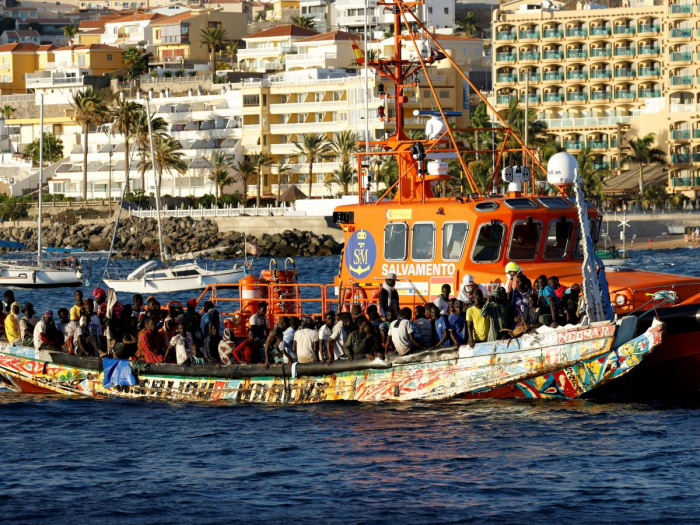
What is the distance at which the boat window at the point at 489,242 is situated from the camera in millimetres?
23219

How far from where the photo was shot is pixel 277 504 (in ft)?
58.3

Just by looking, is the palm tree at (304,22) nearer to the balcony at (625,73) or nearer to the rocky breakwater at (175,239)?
the balcony at (625,73)

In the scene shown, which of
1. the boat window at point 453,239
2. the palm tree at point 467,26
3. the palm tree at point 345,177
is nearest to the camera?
the boat window at point 453,239

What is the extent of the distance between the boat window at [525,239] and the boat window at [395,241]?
6.63ft

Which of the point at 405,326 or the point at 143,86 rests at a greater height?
the point at 143,86

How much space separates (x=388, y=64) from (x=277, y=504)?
36.5ft

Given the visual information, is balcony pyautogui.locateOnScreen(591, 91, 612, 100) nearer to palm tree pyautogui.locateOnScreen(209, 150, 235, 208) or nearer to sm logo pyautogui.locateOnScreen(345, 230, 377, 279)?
palm tree pyautogui.locateOnScreen(209, 150, 235, 208)

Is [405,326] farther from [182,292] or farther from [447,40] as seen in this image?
[447,40]

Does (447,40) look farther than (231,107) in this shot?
Yes

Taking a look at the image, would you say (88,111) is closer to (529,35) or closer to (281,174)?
(281,174)

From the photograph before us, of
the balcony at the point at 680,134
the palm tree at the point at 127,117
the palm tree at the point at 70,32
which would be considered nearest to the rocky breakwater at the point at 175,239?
the palm tree at the point at 127,117

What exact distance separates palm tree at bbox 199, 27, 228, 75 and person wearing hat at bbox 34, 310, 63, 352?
439ft

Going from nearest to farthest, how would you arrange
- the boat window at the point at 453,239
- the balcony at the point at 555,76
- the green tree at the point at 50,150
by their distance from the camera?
the boat window at the point at 453,239 < the balcony at the point at 555,76 < the green tree at the point at 50,150

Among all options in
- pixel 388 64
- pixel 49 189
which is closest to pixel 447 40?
pixel 49 189
